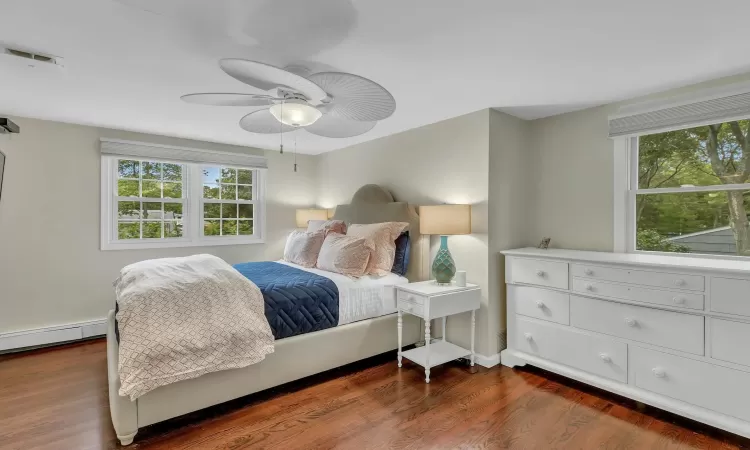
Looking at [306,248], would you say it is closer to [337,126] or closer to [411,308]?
[411,308]

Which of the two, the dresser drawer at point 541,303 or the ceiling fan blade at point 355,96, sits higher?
the ceiling fan blade at point 355,96

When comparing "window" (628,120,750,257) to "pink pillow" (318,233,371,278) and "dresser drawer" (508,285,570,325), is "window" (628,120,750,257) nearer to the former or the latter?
"dresser drawer" (508,285,570,325)

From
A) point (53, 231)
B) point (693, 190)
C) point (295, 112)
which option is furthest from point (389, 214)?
point (53, 231)

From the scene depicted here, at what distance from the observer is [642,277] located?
2246 mm

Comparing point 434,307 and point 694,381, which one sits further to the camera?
point 434,307

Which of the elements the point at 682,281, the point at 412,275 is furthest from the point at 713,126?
the point at 412,275

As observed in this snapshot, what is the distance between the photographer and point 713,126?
2471 mm

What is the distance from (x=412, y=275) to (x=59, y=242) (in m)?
3.41

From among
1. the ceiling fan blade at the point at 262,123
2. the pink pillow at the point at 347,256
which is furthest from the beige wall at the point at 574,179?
the ceiling fan blade at the point at 262,123

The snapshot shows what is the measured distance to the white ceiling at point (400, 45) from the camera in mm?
1546

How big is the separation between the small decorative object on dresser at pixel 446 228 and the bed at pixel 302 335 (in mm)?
398

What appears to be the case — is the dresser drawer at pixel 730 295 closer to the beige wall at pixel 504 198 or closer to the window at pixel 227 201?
the beige wall at pixel 504 198

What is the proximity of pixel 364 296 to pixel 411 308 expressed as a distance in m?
0.40

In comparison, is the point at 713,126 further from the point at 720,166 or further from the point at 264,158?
the point at 264,158
